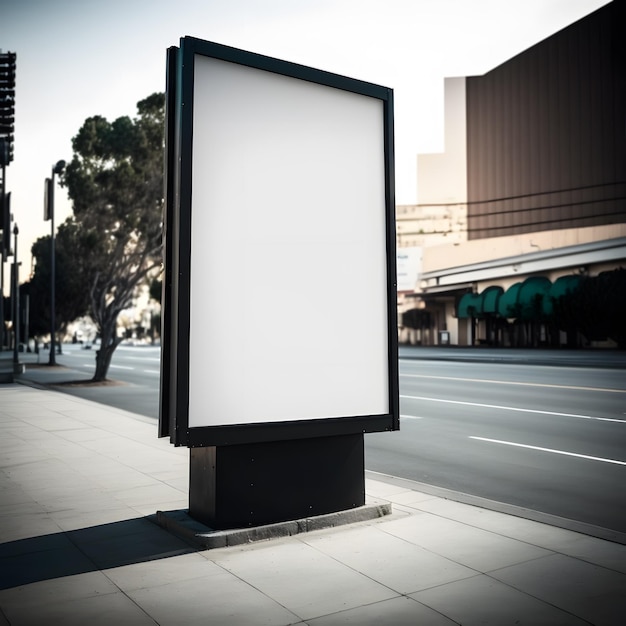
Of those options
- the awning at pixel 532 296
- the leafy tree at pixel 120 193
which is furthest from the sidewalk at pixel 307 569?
the awning at pixel 532 296

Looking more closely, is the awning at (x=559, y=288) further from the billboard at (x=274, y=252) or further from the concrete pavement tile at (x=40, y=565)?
the concrete pavement tile at (x=40, y=565)

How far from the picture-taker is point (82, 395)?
63.4 ft

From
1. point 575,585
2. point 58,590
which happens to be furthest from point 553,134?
point 58,590

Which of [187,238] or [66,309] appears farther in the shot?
[66,309]

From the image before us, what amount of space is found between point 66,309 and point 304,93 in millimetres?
49122

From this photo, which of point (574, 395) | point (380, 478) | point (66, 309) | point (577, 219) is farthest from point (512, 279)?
point (380, 478)

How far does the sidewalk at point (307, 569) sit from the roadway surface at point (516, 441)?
1142 mm

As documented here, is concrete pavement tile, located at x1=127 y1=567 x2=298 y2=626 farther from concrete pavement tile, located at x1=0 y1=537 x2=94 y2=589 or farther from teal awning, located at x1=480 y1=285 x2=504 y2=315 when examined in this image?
teal awning, located at x1=480 y1=285 x2=504 y2=315

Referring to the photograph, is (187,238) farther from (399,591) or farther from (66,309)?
(66,309)

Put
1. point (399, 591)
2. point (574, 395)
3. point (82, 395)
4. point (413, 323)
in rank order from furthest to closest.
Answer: point (413, 323) < point (82, 395) < point (574, 395) < point (399, 591)

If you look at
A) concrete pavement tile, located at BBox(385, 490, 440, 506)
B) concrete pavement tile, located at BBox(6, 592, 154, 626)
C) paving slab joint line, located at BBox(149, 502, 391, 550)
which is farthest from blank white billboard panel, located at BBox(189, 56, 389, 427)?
concrete pavement tile, located at BBox(6, 592, 154, 626)

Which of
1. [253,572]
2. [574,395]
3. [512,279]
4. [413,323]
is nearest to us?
[253,572]

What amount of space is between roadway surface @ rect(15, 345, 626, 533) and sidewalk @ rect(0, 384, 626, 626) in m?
1.14

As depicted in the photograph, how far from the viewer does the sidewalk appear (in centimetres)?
395
